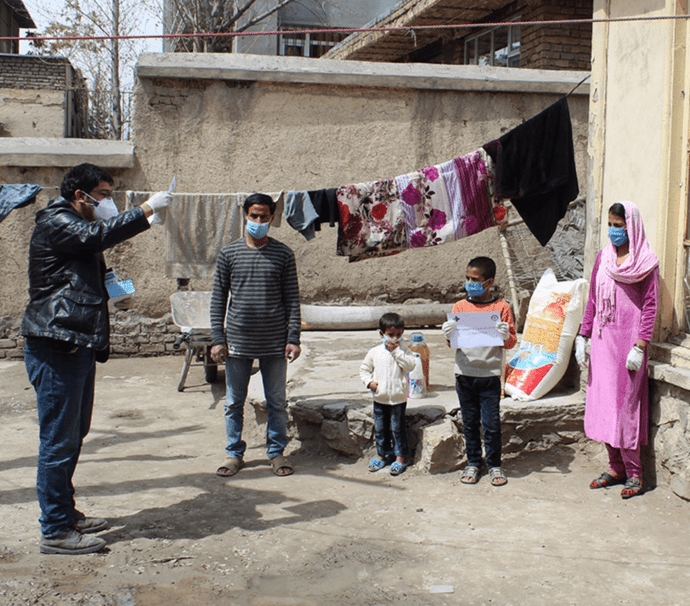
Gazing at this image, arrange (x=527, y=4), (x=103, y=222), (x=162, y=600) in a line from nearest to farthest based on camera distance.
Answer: (x=162, y=600) → (x=103, y=222) → (x=527, y=4)

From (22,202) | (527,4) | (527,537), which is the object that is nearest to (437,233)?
(527,537)

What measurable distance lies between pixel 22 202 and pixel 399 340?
8.87 ft

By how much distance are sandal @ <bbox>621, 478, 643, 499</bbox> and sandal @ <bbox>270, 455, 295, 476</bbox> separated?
2144 mm

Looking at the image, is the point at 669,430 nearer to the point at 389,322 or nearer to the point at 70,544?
the point at 389,322

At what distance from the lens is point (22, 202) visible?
4.76 meters

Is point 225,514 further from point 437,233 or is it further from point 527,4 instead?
point 527,4

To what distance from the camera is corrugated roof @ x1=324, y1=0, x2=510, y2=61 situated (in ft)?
39.8

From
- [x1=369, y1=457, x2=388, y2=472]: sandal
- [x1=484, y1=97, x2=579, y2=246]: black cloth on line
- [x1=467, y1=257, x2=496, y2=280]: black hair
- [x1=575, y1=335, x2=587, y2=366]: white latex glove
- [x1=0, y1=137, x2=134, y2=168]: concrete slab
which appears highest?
[x1=0, y1=137, x2=134, y2=168]: concrete slab

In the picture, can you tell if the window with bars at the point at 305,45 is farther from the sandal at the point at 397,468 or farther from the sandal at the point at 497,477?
the sandal at the point at 497,477

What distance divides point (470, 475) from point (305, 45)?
16.1 m

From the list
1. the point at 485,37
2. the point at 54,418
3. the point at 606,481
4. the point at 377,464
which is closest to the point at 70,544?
the point at 54,418

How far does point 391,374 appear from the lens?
15.6 ft

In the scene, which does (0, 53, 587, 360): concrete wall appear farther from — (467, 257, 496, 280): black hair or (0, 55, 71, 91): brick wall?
(0, 55, 71, 91): brick wall

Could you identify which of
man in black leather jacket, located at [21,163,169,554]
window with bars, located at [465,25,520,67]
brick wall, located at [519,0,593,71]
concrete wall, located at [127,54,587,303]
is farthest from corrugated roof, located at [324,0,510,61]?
man in black leather jacket, located at [21,163,169,554]
